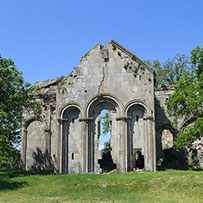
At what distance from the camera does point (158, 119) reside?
28.8 m

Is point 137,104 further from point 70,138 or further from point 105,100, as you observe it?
point 70,138

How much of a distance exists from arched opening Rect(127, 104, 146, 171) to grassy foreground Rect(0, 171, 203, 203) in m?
3.80

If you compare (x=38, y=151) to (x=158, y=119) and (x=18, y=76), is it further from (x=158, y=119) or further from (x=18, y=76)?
(x=158, y=119)

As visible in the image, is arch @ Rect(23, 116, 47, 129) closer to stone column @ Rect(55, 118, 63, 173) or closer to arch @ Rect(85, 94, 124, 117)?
stone column @ Rect(55, 118, 63, 173)

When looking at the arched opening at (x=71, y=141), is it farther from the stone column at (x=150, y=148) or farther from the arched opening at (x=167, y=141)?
the arched opening at (x=167, y=141)

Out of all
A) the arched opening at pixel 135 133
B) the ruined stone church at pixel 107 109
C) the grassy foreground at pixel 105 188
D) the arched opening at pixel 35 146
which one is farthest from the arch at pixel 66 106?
the grassy foreground at pixel 105 188

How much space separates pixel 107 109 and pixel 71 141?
371 centimetres

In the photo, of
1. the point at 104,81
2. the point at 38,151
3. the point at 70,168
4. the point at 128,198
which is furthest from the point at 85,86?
the point at 128,198

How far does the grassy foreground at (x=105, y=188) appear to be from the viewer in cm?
1525

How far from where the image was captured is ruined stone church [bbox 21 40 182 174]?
2295 centimetres

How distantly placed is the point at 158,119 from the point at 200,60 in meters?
7.71

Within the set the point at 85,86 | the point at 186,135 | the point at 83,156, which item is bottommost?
the point at 83,156

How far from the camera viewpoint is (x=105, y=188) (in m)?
17.6

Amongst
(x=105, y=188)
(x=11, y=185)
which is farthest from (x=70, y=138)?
(x=105, y=188)
